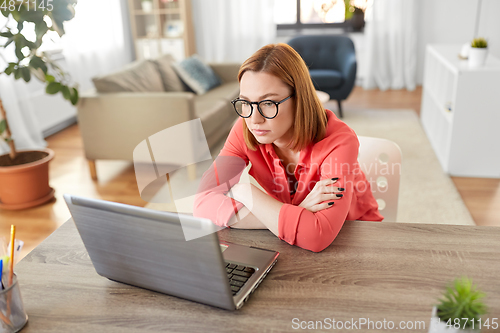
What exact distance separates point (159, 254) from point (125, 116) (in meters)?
2.33

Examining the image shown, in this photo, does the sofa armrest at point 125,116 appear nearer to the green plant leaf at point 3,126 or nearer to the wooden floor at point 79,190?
the wooden floor at point 79,190

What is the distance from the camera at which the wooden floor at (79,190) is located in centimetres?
229

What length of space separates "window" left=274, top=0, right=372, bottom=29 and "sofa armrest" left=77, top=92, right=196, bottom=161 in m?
3.55

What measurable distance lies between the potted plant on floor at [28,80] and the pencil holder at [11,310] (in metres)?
1.77

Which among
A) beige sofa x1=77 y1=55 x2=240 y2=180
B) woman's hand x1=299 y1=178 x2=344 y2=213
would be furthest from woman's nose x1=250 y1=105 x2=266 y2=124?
beige sofa x1=77 y1=55 x2=240 y2=180

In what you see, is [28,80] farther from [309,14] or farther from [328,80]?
[309,14]

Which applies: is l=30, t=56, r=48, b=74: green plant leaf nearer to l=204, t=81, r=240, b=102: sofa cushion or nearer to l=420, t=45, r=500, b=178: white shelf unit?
l=204, t=81, r=240, b=102: sofa cushion

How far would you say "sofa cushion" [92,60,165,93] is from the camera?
9.46 feet

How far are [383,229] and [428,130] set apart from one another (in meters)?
3.09

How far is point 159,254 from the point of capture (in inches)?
26.2

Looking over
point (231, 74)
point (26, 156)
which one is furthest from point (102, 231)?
point (231, 74)

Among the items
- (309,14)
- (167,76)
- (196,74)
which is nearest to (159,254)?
(167,76)

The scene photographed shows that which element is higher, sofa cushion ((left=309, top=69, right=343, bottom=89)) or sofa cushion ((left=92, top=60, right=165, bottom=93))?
sofa cushion ((left=92, top=60, right=165, bottom=93))

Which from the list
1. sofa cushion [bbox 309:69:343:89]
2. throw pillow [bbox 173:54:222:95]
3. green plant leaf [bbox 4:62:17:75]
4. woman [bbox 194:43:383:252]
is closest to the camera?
woman [bbox 194:43:383:252]
